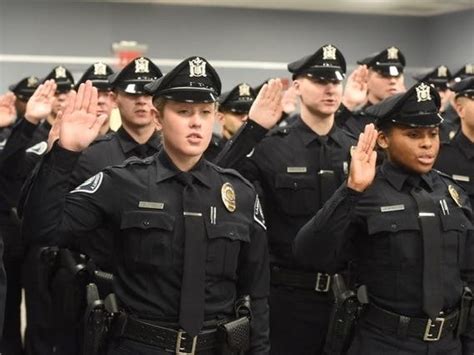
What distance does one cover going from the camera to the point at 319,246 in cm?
304

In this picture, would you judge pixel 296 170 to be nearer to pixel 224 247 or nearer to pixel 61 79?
pixel 224 247

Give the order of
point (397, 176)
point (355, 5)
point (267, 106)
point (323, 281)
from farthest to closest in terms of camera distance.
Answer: point (355, 5) < point (323, 281) < point (267, 106) < point (397, 176)

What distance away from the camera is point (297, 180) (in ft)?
12.7

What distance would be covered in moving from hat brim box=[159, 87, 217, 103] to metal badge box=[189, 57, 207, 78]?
0.08 metres

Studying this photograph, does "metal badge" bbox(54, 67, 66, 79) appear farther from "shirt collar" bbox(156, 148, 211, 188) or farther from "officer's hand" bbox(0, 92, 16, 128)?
"shirt collar" bbox(156, 148, 211, 188)

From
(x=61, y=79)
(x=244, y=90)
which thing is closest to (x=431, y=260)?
(x=244, y=90)

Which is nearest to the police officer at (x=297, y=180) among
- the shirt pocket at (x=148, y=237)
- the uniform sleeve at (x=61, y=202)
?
the uniform sleeve at (x=61, y=202)

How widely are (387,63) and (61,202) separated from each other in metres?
2.71

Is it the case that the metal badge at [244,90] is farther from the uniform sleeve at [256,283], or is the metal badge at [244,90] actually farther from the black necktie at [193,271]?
the black necktie at [193,271]

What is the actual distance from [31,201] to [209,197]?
680 millimetres

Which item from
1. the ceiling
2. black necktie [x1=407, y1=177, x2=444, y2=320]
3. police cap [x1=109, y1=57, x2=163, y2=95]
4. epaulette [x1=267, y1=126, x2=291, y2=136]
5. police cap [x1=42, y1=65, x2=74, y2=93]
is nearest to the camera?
black necktie [x1=407, y1=177, x2=444, y2=320]

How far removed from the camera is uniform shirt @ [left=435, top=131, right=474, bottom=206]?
14.3ft

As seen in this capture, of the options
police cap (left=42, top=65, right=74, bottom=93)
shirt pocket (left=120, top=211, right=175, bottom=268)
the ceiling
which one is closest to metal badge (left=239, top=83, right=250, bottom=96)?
police cap (left=42, top=65, right=74, bottom=93)

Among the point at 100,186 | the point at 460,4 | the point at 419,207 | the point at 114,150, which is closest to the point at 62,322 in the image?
the point at 114,150
